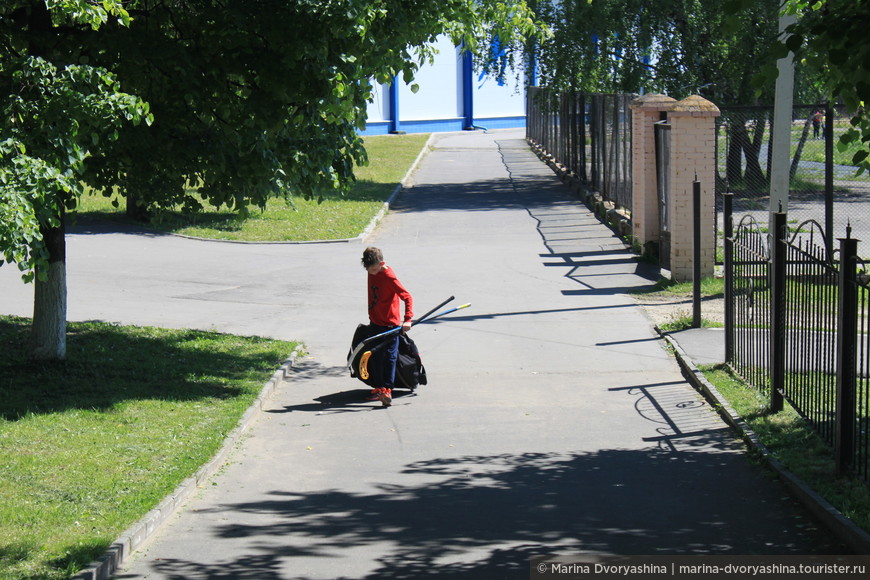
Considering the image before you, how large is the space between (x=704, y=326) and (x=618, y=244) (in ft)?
21.8

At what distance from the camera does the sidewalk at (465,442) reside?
5.89 m

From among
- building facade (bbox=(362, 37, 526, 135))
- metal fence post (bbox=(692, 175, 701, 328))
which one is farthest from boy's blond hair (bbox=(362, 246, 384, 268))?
building facade (bbox=(362, 37, 526, 135))

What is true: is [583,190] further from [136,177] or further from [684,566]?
[684,566]

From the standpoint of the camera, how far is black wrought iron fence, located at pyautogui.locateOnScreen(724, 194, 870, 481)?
6469 millimetres

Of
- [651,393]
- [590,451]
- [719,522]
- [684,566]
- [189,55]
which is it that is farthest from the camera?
[651,393]

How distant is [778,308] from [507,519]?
3.26 meters

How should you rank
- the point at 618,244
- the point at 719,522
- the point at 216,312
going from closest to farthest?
the point at 719,522 < the point at 216,312 < the point at 618,244

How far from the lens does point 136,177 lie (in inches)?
382

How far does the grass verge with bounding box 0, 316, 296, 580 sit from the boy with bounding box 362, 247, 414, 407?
1239 millimetres

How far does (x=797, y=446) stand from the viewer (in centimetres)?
745

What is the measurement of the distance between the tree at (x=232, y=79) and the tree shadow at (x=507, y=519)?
10.5 feet

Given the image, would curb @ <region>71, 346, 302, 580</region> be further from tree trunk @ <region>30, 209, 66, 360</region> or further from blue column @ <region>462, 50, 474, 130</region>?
blue column @ <region>462, 50, 474, 130</region>

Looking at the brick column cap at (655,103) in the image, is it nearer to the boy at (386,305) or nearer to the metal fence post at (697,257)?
the metal fence post at (697,257)

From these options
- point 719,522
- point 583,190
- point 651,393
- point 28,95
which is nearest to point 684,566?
point 719,522
